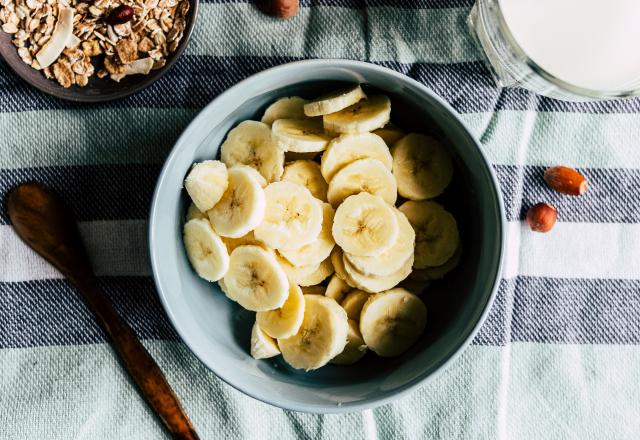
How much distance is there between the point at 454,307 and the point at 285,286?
21 cm

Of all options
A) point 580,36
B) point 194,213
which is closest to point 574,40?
point 580,36

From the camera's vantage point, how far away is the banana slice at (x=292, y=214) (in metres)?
0.86

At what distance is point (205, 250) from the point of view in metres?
0.87

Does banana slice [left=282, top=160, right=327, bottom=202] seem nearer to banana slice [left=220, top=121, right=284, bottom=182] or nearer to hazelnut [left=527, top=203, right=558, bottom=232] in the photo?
banana slice [left=220, top=121, right=284, bottom=182]

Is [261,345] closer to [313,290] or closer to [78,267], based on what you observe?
[313,290]

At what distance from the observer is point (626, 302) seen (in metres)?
1.01

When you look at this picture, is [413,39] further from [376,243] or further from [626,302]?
[626,302]

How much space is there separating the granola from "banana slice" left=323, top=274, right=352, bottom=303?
14.0 inches

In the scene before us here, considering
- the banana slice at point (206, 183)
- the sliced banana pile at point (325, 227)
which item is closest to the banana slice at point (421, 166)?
the sliced banana pile at point (325, 227)

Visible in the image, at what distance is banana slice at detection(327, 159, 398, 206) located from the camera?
0.86 meters

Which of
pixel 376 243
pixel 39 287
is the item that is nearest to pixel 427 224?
pixel 376 243

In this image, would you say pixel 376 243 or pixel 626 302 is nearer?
pixel 376 243

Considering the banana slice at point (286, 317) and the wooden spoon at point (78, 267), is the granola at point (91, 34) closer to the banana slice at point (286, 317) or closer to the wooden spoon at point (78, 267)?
the wooden spoon at point (78, 267)

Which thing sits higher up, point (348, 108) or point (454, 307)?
point (348, 108)
